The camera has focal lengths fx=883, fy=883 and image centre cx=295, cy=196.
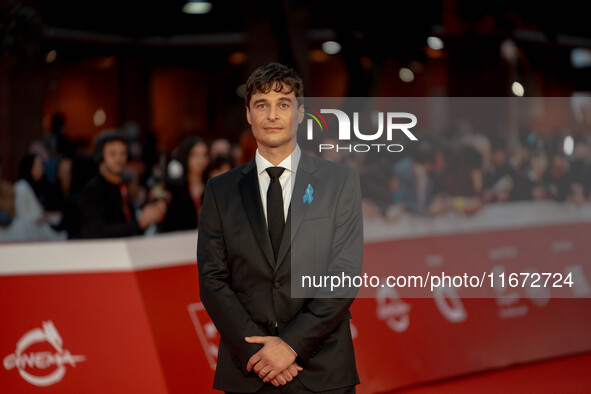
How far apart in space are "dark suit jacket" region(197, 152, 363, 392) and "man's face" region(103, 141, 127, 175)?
111 inches

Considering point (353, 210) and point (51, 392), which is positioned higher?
point (353, 210)

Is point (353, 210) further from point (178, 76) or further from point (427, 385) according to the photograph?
point (178, 76)

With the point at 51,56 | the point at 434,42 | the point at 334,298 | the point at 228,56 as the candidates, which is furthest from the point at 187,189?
the point at 228,56

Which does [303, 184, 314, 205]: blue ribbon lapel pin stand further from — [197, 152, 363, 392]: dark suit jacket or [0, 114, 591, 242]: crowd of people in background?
[0, 114, 591, 242]: crowd of people in background

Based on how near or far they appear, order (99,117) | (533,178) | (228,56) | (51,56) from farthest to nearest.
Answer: (228,56) < (99,117) < (51,56) < (533,178)

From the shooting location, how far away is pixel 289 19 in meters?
12.0

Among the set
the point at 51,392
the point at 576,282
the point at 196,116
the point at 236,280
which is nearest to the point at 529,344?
the point at 576,282

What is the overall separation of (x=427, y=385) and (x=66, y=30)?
55.4 feet

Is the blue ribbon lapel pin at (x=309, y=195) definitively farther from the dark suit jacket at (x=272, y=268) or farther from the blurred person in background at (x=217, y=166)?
the blurred person in background at (x=217, y=166)

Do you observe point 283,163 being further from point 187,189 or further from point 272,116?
point 187,189

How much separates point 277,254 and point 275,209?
0.17m

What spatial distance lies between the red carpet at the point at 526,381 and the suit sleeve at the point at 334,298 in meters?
3.23

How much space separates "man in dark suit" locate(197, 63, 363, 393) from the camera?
10.5ft

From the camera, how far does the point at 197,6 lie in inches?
831
